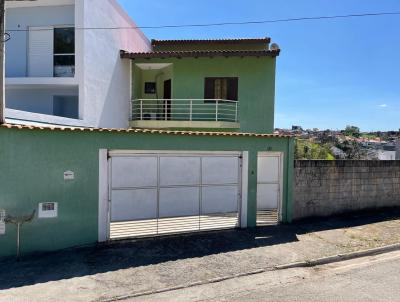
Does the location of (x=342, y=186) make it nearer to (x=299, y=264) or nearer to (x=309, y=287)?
(x=299, y=264)

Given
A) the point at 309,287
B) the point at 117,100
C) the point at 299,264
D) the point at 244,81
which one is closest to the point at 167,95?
the point at 117,100

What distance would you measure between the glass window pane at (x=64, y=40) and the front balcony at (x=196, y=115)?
414cm

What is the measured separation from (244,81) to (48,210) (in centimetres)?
1159

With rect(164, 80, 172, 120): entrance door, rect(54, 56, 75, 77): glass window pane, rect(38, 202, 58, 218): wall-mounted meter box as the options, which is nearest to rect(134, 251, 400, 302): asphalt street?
rect(38, 202, 58, 218): wall-mounted meter box

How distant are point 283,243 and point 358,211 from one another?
5.28m

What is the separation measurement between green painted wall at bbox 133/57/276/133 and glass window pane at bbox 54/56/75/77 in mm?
3950

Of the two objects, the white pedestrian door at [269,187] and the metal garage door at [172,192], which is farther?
the white pedestrian door at [269,187]

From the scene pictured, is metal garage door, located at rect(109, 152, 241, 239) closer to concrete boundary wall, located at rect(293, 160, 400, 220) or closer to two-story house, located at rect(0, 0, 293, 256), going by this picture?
two-story house, located at rect(0, 0, 293, 256)

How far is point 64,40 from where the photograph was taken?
14.7m

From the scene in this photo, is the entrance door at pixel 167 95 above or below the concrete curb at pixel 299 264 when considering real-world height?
above

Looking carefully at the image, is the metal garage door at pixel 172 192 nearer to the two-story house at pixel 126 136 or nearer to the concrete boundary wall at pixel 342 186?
the two-story house at pixel 126 136

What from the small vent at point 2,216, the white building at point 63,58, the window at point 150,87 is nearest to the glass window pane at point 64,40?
the white building at point 63,58

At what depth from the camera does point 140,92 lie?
763 inches

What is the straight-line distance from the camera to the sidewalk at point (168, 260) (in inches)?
246
